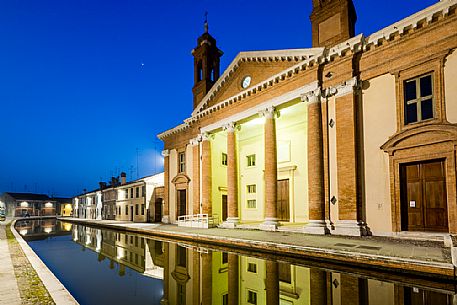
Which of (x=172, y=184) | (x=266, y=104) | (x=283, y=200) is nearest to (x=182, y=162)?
(x=172, y=184)

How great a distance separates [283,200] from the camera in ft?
66.1

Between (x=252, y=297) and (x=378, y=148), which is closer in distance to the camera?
(x=252, y=297)

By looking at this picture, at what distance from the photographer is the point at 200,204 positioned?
21.8 m

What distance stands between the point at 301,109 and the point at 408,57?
6.99 m

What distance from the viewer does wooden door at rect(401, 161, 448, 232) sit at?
35.1 ft

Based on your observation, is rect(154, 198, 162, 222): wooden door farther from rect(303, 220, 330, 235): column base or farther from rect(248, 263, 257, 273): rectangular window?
rect(248, 263, 257, 273): rectangular window

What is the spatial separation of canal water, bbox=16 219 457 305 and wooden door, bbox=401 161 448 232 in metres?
5.29

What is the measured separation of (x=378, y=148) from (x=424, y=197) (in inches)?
100

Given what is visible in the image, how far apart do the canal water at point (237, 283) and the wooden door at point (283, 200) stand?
1029cm

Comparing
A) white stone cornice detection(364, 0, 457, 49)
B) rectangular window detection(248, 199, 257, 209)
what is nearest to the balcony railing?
rectangular window detection(248, 199, 257, 209)

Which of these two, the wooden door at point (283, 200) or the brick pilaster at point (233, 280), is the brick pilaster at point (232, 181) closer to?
the wooden door at point (283, 200)

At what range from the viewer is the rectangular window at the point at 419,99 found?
37.2 feet

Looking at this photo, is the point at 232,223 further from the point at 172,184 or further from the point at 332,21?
the point at 332,21

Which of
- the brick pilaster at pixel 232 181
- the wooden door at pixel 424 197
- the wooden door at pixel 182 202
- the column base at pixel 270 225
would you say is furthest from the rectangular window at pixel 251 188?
the wooden door at pixel 424 197
